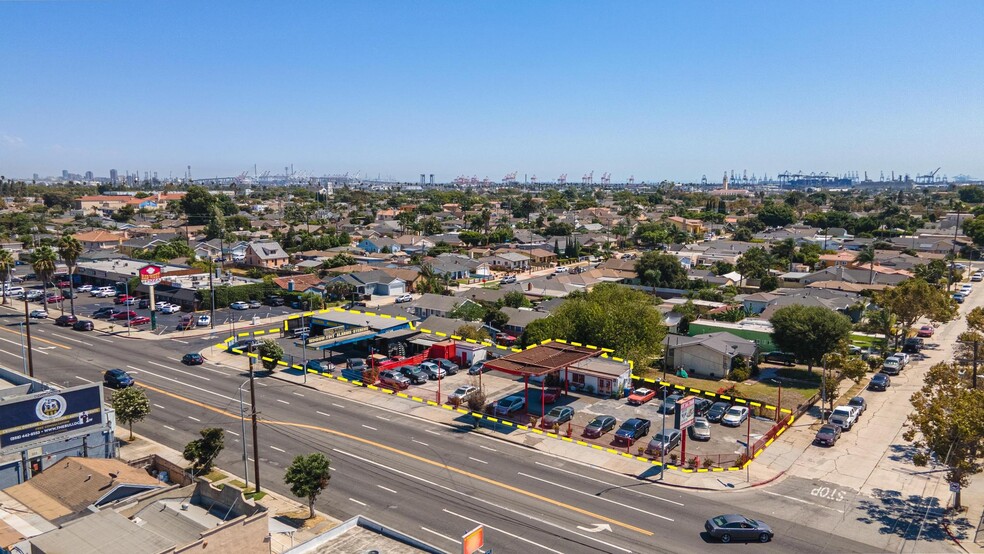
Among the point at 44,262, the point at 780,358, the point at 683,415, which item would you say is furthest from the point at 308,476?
the point at 44,262

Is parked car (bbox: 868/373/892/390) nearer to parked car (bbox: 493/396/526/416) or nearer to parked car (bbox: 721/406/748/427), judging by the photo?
parked car (bbox: 721/406/748/427)

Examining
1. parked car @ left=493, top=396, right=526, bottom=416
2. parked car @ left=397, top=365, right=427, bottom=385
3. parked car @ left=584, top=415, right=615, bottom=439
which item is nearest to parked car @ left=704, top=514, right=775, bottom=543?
parked car @ left=584, top=415, right=615, bottom=439

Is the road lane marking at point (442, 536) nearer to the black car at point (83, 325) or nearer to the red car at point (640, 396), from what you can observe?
the red car at point (640, 396)

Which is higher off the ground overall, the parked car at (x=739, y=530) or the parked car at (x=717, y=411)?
the parked car at (x=739, y=530)

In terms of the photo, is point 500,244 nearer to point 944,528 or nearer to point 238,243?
point 238,243

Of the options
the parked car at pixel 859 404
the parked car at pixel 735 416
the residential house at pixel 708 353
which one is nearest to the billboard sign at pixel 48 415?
the parked car at pixel 735 416

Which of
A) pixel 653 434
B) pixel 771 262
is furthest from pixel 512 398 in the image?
pixel 771 262
